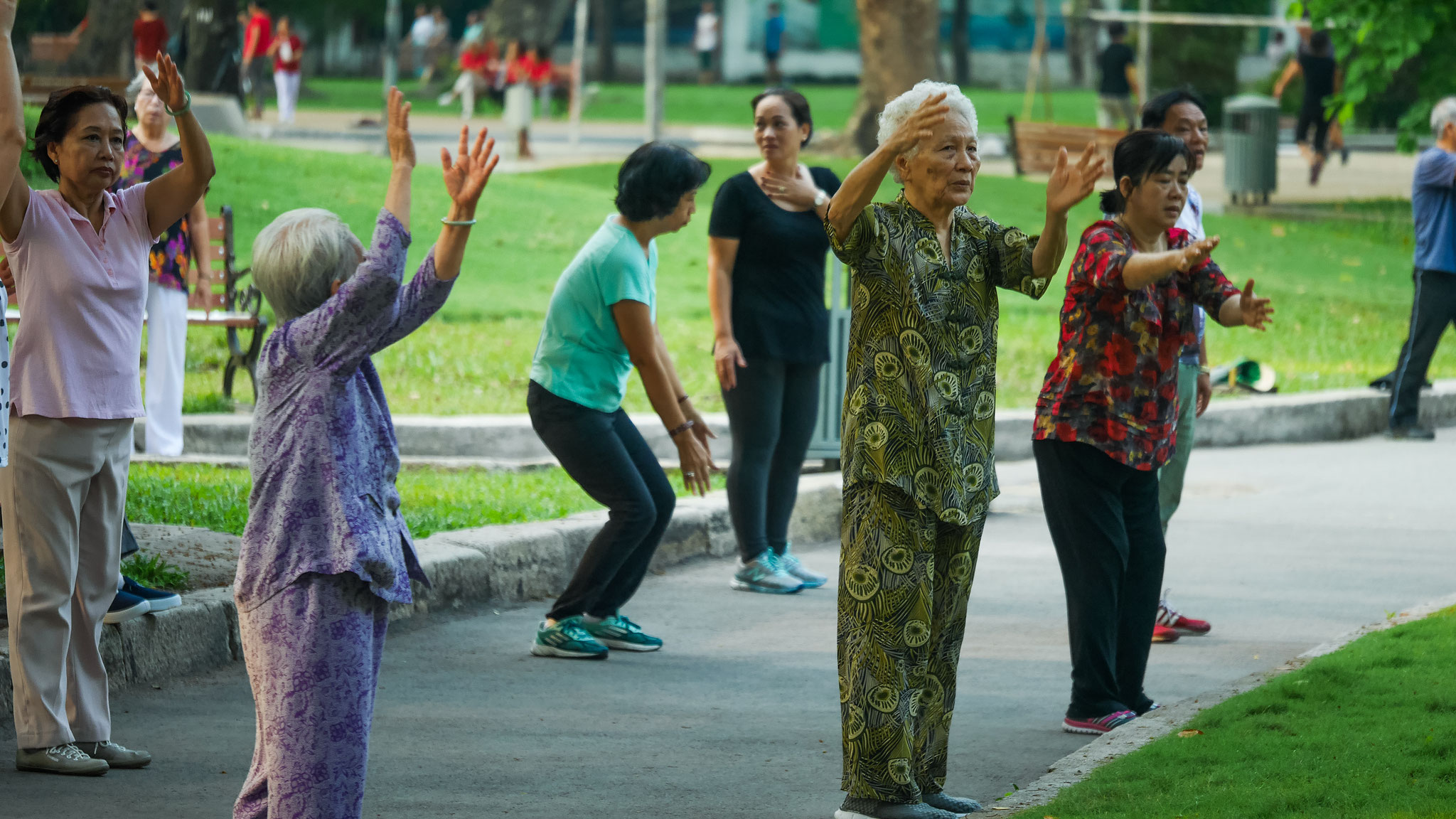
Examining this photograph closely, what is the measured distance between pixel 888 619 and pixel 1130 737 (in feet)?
3.56

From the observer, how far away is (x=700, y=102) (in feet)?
139

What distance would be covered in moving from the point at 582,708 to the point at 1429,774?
258 centimetres

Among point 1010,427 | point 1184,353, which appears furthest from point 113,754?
point 1010,427

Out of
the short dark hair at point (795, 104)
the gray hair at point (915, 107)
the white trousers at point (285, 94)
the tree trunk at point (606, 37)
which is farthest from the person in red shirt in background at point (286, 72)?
the gray hair at point (915, 107)

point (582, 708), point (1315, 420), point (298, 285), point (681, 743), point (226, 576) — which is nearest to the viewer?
point (298, 285)

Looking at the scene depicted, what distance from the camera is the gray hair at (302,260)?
3902mm

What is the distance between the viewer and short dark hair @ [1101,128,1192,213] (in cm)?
537

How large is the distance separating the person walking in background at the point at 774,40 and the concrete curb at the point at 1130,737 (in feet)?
134

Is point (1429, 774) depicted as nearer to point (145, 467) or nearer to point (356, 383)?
point (356, 383)

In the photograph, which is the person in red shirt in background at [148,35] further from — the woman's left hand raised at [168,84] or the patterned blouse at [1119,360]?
the patterned blouse at [1119,360]

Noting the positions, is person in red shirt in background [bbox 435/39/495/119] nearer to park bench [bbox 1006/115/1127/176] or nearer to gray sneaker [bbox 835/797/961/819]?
park bench [bbox 1006/115/1127/176]

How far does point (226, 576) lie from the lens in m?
6.66

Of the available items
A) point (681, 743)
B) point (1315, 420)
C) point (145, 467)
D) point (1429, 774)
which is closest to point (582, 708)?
point (681, 743)

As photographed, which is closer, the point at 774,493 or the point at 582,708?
the point at 582,708
